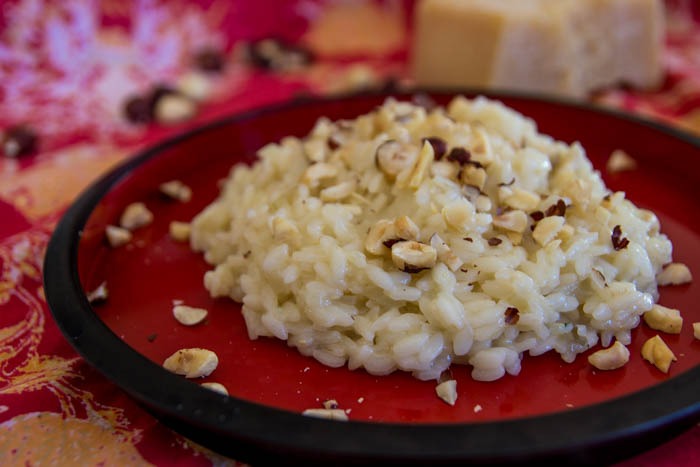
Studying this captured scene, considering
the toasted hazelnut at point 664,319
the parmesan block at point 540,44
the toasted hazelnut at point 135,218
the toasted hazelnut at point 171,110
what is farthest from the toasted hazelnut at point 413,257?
the toasted hazelnut at point 171,110

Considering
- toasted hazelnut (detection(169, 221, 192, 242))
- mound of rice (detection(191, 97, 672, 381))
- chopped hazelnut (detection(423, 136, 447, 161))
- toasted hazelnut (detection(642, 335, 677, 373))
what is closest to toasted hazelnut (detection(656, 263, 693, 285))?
mound of rice (detection(191, 97, 672, 381))

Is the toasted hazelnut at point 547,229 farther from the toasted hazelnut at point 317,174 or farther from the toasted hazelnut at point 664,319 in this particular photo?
the toasted hazelnut at point 317,174

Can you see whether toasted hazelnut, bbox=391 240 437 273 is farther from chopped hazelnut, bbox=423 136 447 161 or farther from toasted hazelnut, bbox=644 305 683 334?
toasted hazelnut, bbox=644 305 683 334

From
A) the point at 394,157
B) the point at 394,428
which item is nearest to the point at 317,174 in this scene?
the point at 394,157

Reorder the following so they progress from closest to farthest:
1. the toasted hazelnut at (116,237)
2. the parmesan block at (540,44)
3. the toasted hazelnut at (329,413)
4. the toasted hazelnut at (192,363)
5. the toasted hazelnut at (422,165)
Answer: the toasted hazelnut at (329,413) < the toasted hazelnut at (192,363) < the toasted hazelnut at (422,165) < the toasted hazelnut at (116,237) < the parmesan block at (540,44)

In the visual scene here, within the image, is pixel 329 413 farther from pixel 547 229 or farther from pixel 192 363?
pixel 547 229

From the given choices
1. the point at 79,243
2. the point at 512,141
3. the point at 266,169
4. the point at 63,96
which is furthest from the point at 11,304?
the point at 63,96
